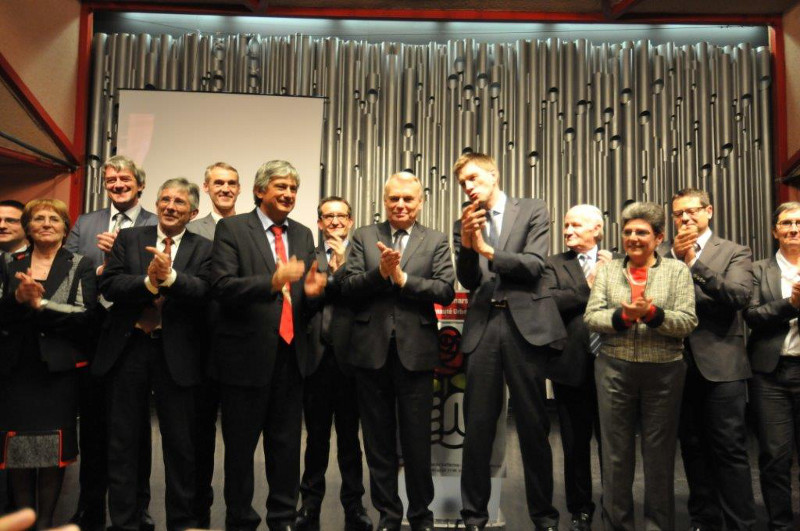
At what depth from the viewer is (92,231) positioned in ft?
11.7

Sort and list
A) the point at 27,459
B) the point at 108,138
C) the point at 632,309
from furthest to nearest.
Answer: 1. the point at 108,138
2. the point at 27,459
3. the point at 632,309

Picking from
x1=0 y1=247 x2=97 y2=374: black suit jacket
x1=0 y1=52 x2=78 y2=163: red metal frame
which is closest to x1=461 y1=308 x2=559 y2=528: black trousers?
x1=0 y1=247 x2=97 y2=374: black suit jacket

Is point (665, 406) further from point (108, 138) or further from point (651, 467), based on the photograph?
point (108, 138)

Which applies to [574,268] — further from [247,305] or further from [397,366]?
[247,305]

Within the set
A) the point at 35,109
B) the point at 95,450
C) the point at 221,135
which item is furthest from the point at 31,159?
the point at 95,450

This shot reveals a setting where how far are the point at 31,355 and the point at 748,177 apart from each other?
232 inches

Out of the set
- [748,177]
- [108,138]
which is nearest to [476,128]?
[748,177]

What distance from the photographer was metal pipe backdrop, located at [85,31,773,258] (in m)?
6.25

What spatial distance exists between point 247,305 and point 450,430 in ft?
3.86

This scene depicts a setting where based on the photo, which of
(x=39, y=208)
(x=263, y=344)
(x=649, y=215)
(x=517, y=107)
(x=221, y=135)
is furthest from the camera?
(x=517, y=107)

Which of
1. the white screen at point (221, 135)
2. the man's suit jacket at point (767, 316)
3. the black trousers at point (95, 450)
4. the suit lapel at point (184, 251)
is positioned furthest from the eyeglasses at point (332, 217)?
the white screen at point (221, 135)

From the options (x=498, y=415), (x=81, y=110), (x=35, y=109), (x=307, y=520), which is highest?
(x=81, y=110)

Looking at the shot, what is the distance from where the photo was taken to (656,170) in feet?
20.5

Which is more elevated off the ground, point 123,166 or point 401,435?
point 123,166
